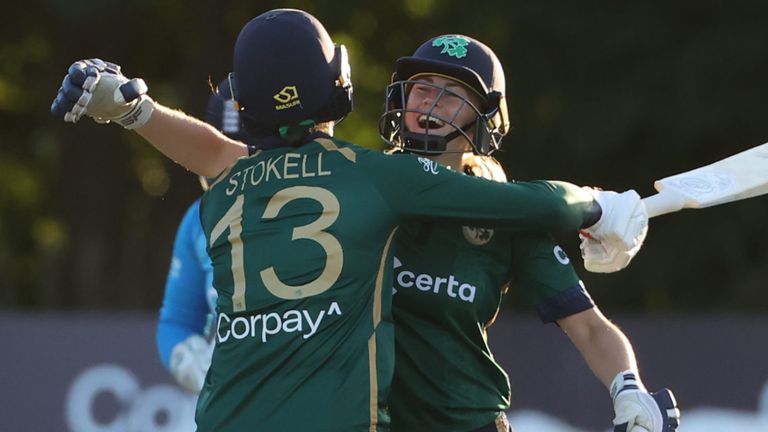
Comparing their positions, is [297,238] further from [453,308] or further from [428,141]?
[428,141]

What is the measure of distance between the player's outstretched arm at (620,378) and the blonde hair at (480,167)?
51cm

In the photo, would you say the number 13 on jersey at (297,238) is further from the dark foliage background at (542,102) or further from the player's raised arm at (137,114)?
the dark foliage background at (542,102)

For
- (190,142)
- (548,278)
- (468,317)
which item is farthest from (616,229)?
(190,142)

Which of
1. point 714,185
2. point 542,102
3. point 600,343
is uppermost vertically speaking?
point 542,102

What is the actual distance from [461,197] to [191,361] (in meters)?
2.22

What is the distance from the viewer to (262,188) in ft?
11.8

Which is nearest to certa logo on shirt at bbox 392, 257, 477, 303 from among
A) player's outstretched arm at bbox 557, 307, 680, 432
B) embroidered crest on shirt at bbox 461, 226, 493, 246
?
embroidered crest on shirt at bbox 461, 226, 493, 246

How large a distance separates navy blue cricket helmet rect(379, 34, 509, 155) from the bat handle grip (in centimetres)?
48

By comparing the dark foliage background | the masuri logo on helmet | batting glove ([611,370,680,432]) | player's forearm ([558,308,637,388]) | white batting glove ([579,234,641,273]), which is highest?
the dark foliage background

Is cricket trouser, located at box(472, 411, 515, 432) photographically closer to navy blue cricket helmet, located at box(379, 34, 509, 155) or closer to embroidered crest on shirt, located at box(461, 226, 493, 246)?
embroidered crest on shirt, located at box(461, 226, 493, 246)

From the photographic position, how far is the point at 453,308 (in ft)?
12.7

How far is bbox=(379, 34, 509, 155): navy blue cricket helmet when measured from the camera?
408 cm

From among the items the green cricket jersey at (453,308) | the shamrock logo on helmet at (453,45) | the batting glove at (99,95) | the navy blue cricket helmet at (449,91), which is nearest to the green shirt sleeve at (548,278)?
the green cricket jersey at (453,308)

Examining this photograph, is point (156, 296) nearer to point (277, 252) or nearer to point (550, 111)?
point (550, 111)
